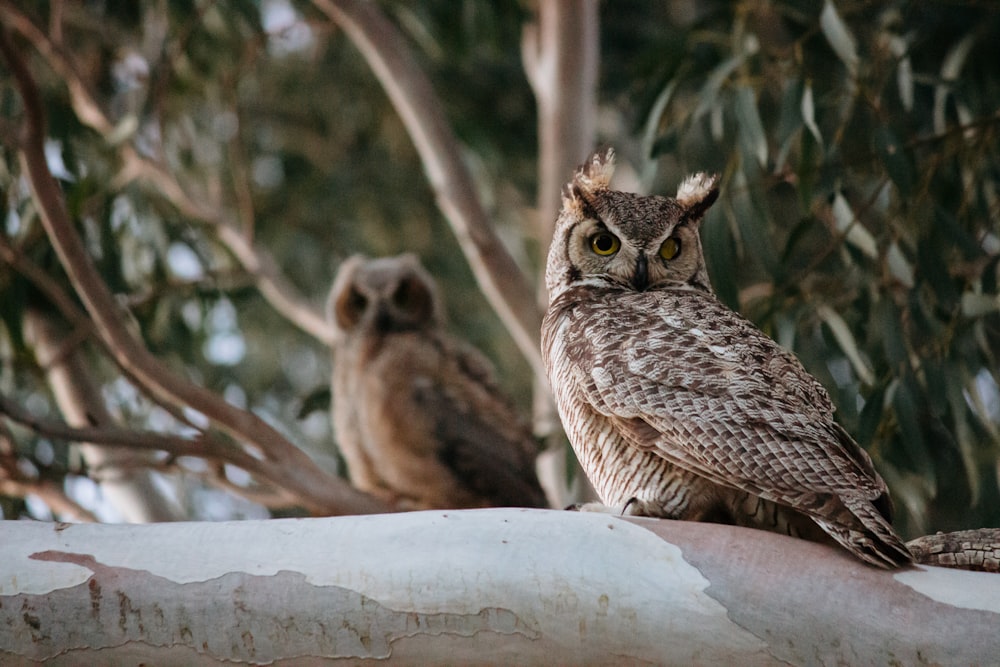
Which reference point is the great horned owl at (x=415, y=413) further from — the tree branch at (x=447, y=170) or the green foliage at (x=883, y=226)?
the green foliage at (x=883, y=226)

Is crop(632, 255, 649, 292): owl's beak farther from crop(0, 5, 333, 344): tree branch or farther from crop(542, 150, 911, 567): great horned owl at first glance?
crop(0, 5, 333, 344): tree branch

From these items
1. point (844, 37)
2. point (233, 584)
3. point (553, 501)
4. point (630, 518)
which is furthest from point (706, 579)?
point (553, 501)

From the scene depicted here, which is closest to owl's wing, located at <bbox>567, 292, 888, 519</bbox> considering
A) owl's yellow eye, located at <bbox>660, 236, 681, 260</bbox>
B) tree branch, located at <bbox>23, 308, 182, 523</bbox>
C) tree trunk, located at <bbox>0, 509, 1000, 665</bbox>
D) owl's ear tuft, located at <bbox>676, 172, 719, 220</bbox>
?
tree trunk, located at <bbox>0, 509, 1000, 665</bbox>

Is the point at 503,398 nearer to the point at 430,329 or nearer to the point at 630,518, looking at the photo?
the point at 430,329

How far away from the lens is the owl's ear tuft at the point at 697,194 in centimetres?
254

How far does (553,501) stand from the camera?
170 inches

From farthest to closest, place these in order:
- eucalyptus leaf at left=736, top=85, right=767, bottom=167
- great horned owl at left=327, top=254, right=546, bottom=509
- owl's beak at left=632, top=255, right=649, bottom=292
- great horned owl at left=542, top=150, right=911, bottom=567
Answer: great horned owl at left=327, top=254, right=546, bottom=509, eucalyptus leaf at left=736, top=85, right=767, bottom=167, owl's beak at left=632, top=255, right=649, bottom=292, great horned owl at left=542, top=150, right=911, bottom=567

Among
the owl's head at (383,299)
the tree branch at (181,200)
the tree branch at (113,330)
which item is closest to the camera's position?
the tree branch at (113,330)

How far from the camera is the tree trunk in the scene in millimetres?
1498

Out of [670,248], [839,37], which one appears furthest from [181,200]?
[839,37]

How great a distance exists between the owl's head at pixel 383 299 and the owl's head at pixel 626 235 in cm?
187

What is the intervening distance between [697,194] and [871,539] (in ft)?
3.81

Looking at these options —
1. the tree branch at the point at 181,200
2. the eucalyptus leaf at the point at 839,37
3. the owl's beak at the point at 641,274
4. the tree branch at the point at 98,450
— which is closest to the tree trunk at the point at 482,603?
the owl's beak at the point at 641,274

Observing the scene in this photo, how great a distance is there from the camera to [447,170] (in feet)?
12.7
